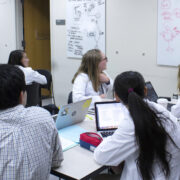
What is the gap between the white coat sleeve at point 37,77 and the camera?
4.01 meters

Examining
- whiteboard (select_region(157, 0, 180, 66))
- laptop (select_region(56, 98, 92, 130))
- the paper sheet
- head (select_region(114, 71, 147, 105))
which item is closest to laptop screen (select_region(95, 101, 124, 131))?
laptop (select_region(56, 98, 92, 130))

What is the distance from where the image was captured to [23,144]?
58.8 inches

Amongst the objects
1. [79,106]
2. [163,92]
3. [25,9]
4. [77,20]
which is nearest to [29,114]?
[79,106]

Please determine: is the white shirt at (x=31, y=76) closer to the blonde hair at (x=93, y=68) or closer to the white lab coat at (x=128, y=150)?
the blonde hair at (x=93, y=68)

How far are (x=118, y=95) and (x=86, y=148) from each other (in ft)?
1.41

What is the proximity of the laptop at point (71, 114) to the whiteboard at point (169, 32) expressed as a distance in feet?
5.73

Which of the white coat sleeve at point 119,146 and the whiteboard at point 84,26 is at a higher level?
the whiteboard at point 84,26

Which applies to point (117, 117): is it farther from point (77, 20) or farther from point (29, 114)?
point (77, 20)

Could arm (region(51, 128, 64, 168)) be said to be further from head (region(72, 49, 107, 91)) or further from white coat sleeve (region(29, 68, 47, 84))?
white coat sleeve (region(29, 68, 47, 84))

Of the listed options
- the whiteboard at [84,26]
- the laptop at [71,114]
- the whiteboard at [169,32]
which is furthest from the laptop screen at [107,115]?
the whiteboard at [84,26]

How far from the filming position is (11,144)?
1479 mm

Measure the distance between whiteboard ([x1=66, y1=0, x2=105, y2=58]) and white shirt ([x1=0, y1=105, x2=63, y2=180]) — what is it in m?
3.00

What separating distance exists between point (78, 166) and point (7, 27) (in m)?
4.62

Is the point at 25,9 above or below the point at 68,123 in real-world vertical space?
above
